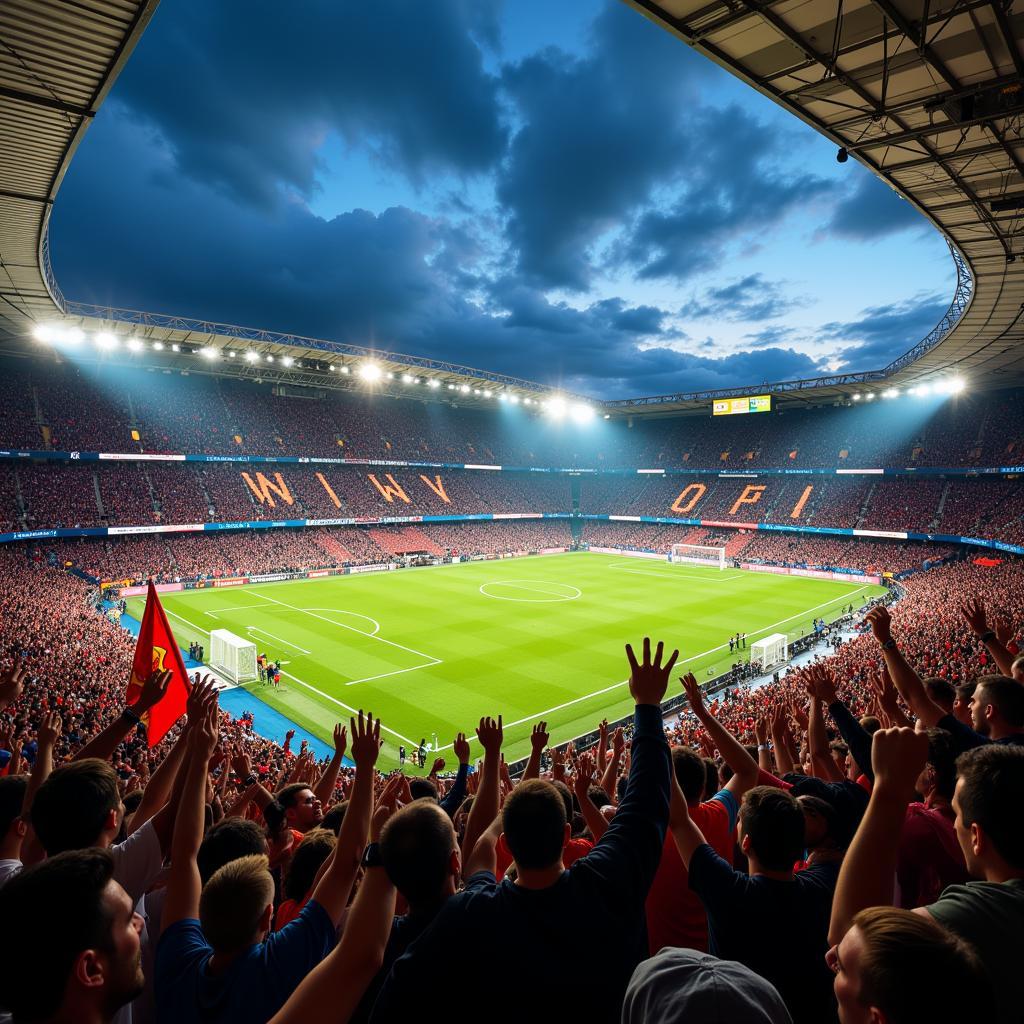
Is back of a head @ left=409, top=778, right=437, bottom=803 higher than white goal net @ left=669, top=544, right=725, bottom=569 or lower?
higher

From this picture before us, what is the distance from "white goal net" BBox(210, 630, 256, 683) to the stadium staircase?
30.6 meters

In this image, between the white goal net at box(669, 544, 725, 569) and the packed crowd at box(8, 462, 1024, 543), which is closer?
the packed crowd at box(8, 462, 1024, 543)

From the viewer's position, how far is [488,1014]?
2070 millimetres

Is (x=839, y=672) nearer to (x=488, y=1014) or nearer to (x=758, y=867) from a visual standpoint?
(x=758, y=867)

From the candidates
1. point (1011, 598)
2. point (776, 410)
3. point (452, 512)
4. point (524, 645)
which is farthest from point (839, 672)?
point (776, 410)

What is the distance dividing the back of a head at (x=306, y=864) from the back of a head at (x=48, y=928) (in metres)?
1.97

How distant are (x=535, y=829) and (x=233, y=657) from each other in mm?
25902

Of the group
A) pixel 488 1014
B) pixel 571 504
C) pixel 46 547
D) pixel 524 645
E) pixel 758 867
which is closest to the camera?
pixel 488 1014

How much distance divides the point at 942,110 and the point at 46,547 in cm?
4996

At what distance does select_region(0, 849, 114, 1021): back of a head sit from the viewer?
1.83m

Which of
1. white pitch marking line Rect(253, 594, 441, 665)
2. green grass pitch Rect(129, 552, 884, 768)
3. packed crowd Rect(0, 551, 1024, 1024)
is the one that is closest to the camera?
packed crowd Rect(0, 551, 1024, 1024)

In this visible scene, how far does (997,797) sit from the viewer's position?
8.27 ft

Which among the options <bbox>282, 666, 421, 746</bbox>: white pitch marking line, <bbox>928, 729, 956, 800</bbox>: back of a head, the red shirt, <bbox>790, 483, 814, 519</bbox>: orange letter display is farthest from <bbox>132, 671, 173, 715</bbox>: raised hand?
<bbox>790, 483, 814, 519</bbox>: orange letter display

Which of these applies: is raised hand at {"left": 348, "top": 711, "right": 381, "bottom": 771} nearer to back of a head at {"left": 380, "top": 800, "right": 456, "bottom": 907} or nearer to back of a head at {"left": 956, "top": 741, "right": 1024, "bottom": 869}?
back of a head at {"left": 380, "top": 800, "right": 456, "bottom": 907}
